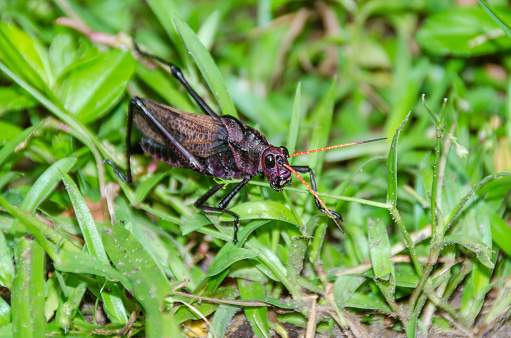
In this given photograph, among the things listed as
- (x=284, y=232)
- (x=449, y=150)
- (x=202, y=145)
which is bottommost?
(x=284, y=232)

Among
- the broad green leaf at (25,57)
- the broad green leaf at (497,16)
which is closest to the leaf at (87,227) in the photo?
the broad green leaf at (25,57)

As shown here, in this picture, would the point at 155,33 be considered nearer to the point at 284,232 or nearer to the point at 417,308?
the point at 284,232

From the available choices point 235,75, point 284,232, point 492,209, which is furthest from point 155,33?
point 492,209

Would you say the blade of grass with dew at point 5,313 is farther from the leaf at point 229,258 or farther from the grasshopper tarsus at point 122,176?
the leaf at point 229,258

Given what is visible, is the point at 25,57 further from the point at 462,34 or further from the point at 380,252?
the point at 462,34

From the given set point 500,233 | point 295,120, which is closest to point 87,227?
point 295,120
